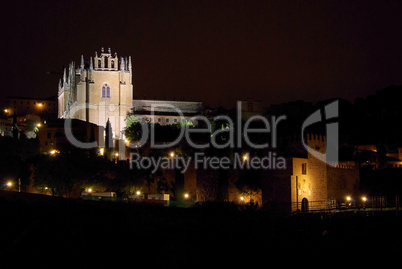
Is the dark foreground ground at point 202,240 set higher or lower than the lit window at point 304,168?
lower

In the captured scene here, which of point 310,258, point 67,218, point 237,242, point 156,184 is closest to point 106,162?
point 156,184

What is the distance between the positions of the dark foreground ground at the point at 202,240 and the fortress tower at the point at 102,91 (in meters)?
39.6

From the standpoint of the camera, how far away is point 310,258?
28484mm

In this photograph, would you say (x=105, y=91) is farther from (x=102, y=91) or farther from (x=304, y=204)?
(x=304, y=204)

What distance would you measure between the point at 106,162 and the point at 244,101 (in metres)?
41.3

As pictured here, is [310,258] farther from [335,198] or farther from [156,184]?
[156,184]

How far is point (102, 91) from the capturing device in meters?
74.1

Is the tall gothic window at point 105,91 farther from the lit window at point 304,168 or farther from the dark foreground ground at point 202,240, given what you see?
the lit window at point 304,168

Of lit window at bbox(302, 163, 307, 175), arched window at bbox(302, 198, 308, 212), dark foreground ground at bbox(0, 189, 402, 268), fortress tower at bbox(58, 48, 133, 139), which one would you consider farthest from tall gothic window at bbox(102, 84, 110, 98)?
arched window at bbox(302, 198, 308, 212)

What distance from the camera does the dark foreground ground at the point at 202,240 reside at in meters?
28.5

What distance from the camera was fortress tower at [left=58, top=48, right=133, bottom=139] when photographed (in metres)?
72.5

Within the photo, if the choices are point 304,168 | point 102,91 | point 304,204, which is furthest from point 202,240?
point 102,91

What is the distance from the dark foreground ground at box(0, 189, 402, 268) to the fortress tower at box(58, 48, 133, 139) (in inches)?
1560

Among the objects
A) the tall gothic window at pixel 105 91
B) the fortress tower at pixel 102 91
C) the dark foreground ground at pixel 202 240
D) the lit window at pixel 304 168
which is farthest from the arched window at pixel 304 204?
the tall gothic window at pixel 105 91
